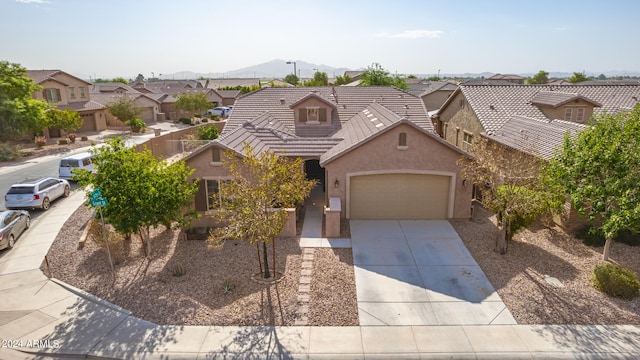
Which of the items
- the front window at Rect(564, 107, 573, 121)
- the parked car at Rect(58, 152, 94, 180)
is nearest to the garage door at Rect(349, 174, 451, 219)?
the front window at Rect(564, 107, 573, 121)

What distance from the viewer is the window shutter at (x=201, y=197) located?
1761 cm

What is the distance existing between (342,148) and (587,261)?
34.9 feet

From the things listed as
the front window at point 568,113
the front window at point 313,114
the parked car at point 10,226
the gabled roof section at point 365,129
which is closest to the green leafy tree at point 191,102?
the front window at point 313,114

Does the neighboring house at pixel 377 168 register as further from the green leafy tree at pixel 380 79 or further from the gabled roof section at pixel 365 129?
the green leafy tree at pixel 380 79

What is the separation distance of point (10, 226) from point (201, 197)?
748 centimetres

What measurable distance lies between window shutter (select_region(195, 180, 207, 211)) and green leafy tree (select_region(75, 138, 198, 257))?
9.60 feet

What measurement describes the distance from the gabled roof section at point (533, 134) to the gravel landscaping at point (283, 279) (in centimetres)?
367

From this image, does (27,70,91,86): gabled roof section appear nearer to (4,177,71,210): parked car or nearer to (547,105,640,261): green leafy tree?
(4,177,71,210): parked car

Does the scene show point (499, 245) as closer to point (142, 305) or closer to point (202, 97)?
point (142, 305)

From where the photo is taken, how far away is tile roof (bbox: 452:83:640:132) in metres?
26.1

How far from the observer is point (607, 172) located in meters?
13.2

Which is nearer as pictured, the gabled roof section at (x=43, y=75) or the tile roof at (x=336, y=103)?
the tile roof at (x=336, y=103)

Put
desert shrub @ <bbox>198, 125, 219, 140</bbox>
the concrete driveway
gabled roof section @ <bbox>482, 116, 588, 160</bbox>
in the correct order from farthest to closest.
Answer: desert shrub @ <bbox>198, 125, 219, 140</bbox> < gabled roof section @ <bbox>482, 116, 588, 160</bbox> < the concrete driveway

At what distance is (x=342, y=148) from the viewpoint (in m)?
18.9
